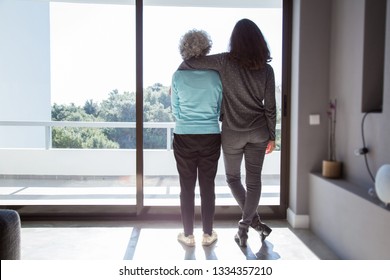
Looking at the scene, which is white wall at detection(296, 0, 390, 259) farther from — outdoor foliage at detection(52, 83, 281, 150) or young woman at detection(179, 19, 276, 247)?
young woman at detection(179, 19, 276, 247)

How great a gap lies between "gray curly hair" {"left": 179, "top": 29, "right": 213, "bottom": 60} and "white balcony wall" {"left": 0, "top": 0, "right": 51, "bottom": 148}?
142 centimetres

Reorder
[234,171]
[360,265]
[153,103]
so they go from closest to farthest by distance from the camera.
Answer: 1. [360,265]
2. [234,171]
3. [153,103]

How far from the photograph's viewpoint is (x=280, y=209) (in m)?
2.98

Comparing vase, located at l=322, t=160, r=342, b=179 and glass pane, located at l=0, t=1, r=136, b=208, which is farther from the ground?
glass pane, located at l=0, t=1, r=136, b=208

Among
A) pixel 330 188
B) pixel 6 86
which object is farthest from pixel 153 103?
pixel 330 188

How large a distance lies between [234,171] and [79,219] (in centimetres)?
146

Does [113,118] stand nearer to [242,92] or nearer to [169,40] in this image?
[169,40]

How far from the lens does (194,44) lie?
7.08 feet

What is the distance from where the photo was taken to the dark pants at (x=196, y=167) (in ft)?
7.27

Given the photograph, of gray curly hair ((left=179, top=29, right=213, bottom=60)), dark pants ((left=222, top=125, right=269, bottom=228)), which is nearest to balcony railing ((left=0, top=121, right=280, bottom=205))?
dark pants ((left=222, top=125, right=269, bottom=228))

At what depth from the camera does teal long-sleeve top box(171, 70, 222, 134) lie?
7.11ft

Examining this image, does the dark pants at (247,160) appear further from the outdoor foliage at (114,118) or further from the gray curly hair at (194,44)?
the outdoor foliage at (114,118)

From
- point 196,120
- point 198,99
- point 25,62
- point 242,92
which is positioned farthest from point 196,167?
point 25,62

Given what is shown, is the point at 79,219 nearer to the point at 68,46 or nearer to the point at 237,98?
the point at 68,46
